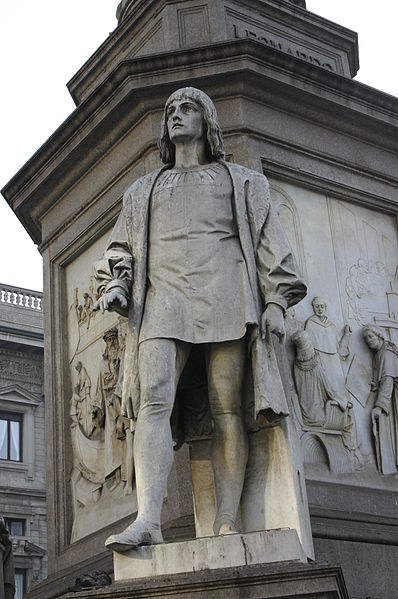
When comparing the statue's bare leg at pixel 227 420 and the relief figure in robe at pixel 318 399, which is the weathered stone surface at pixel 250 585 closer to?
the statue's bare leg at pixel 227 420

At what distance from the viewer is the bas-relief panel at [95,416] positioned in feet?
32.4

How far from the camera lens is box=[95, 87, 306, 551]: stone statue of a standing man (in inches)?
252

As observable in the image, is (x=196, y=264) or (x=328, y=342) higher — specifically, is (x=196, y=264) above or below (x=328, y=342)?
below

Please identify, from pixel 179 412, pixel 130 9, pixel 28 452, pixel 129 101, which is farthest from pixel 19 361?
pixel 179 412

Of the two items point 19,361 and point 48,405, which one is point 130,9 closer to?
point 48,405

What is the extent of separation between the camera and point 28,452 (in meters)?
35.1

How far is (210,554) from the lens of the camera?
19.5ft

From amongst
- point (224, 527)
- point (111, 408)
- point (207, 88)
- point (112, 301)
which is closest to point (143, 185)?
point (112, 301)

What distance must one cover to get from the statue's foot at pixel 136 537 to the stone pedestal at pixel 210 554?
55 millimetres

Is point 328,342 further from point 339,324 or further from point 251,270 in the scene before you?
point 251,270

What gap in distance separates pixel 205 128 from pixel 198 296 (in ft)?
4.22

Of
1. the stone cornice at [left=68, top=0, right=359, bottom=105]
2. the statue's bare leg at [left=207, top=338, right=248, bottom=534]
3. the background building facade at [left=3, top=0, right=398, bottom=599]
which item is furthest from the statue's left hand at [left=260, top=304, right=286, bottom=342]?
the stone cornice at [left=68, top=0, right=359, bottom=105]

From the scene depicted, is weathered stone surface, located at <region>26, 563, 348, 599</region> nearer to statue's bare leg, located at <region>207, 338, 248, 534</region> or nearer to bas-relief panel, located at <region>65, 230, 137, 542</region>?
statue's bare leg, located at <region>207, 338, 248, 534</region>

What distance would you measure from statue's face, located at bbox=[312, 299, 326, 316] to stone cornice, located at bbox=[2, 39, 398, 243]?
2.02 m
